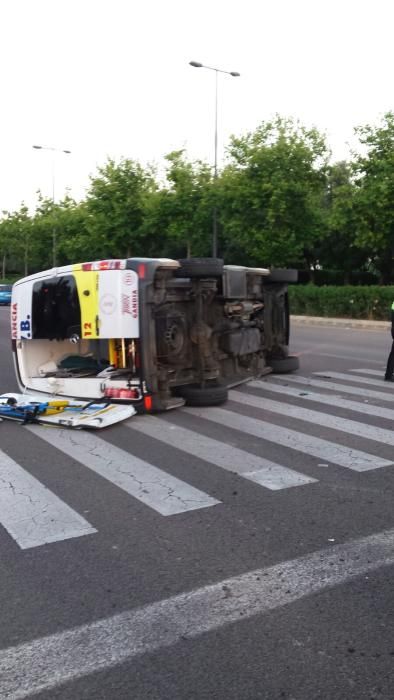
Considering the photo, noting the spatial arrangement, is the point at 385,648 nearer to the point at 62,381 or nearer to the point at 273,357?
the point at 62,381

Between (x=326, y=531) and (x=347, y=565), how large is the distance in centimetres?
55

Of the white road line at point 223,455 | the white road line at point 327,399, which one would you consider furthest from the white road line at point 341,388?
the white road line at point 223,455

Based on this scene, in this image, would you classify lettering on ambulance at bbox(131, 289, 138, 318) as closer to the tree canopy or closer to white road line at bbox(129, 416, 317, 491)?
white road line at bbox(129, 416, 317, 491)

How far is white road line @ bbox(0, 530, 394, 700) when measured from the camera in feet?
9.91

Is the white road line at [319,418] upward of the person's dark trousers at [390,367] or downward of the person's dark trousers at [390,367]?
downward

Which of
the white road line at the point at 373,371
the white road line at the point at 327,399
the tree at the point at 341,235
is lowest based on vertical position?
the white road line at the point at 327,399

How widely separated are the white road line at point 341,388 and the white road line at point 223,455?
3.36 meters

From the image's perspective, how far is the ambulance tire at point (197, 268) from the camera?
8.56 m

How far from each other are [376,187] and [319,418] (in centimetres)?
1942

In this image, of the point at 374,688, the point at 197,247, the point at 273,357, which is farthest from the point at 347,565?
the point at 197,247

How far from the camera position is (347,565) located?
4.03m

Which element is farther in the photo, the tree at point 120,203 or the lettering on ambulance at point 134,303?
the tree at point 120,203

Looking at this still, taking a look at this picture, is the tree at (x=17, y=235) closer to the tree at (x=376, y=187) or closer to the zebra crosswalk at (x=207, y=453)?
the tree at (x=376, y=187)

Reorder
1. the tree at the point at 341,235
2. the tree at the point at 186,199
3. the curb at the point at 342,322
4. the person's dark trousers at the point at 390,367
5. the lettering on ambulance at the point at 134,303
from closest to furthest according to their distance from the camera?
the lettering on ambulance at the point at 134,303, the person's dark trousers at the point at 390,367, the curb at the point at 342,322, the tree at the point at 341,235, the tree at the point at 186,199
